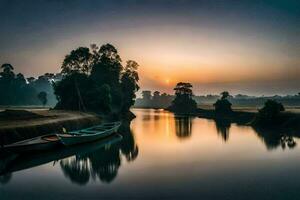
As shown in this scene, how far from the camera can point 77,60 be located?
9106cm

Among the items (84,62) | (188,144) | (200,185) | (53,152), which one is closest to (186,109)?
(84,62)

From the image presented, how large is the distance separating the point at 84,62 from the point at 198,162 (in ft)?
240

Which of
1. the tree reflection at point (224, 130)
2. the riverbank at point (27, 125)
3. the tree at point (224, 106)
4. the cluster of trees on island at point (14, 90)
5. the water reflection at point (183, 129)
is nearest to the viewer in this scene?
the riverbank at point (27, 125)

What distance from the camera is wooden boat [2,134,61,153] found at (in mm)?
29672

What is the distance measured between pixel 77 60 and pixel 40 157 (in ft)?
210

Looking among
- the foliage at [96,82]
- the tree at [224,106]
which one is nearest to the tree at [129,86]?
the foliage at [96,82]

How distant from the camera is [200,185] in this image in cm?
2083

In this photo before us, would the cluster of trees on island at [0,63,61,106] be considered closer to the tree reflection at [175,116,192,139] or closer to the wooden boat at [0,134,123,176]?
the tree reflection at [175,116,192,139]

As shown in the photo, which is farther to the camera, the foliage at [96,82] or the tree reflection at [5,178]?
the foliage at [96,82]

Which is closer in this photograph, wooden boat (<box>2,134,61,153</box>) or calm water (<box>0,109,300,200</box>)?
calm water (<box>0,109,300,200</box>)

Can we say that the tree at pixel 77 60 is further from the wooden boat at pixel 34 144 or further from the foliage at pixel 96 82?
the wooden boat at pixel 34 144

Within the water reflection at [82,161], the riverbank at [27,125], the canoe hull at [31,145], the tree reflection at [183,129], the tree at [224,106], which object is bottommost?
the water reflection at [82,161]

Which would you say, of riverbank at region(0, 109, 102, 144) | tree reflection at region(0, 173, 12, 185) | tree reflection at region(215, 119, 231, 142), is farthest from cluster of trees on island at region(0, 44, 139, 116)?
tree reflection at region(0, 173, 12, 185)

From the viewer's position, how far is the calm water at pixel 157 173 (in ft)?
62.5
